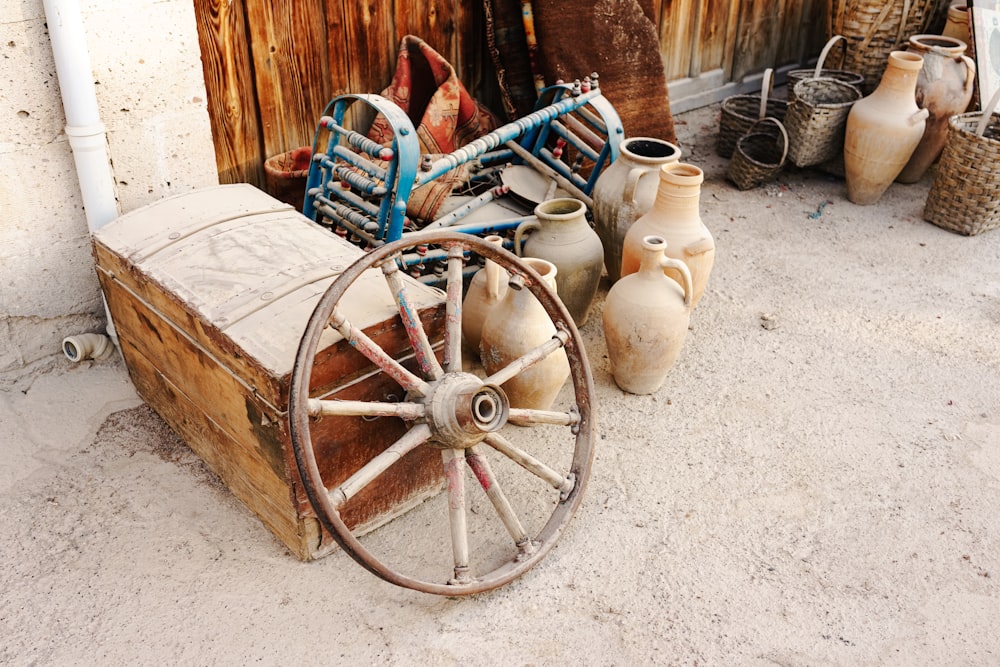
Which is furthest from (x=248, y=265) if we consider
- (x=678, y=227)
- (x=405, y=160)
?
(x=678, y=227)

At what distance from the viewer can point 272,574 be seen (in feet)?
8.39

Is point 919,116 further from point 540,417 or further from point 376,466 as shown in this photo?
point 376,466

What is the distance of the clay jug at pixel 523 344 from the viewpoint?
9.73 ft

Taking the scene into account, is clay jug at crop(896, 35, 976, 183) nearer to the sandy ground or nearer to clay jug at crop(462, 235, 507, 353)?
the sandy ground

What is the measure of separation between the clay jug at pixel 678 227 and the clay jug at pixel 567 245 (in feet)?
0.56

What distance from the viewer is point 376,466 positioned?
226 cm

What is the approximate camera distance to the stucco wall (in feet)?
9.71

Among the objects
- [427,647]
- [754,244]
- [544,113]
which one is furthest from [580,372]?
[754,244]

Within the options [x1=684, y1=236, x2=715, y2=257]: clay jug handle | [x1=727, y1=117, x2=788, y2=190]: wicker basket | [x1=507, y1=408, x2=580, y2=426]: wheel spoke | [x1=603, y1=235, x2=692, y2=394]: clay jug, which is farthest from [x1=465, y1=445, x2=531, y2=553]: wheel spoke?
[x1=727, y1=117, x2=788, y2=190]: wicker basket

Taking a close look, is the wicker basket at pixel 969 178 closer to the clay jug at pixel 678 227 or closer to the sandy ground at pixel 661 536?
the sandy ground at pixel 661 536

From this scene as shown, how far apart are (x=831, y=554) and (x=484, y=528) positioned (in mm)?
1126

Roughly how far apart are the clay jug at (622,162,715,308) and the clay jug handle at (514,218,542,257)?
1.32 ft

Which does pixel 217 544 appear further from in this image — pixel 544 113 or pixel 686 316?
pixel 544 113

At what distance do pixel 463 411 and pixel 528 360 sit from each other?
377 millimetres
